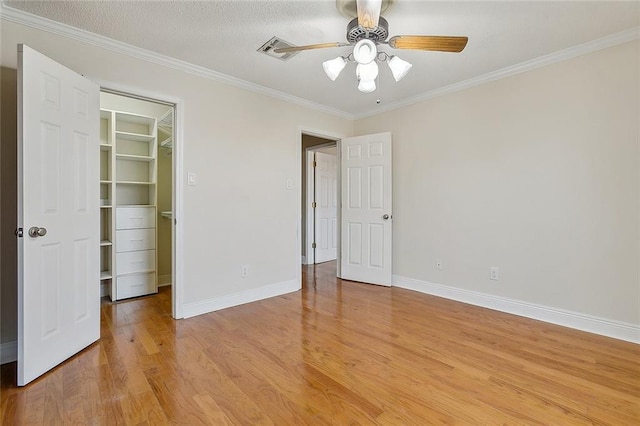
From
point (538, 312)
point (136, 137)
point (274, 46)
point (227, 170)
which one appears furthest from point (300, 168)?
point (538, 312)

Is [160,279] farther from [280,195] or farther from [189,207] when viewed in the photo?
[280,195]

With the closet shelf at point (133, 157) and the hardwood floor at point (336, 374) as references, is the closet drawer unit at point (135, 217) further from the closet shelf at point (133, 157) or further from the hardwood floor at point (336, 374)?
the hardwood floor at point (336, 374)

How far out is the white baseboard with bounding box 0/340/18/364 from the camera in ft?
6.59

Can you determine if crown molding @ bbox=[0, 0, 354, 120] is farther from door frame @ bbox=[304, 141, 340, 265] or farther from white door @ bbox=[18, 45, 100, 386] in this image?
door frame @ bbox=[304, 141, 340, 265]

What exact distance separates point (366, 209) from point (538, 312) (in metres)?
2.16

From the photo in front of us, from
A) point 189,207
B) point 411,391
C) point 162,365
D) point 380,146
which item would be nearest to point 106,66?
point 189,207

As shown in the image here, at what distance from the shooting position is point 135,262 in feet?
11.4

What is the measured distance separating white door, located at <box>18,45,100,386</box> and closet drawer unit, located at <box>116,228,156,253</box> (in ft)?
3.79

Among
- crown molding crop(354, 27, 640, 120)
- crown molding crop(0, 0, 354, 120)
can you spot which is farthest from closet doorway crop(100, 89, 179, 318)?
crown molding crop(354, 27, 640, 120)

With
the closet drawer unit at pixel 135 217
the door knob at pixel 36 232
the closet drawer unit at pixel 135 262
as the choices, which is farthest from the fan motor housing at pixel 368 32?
the closet drawer unit at pixel 135 262

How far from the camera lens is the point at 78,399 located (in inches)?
64.7

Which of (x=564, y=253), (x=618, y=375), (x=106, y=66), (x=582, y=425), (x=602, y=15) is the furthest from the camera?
(x=564, y=253)

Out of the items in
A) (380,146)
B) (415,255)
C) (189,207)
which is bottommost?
(415,255)

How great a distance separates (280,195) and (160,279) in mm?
1990
